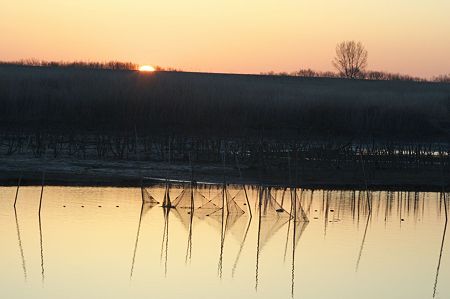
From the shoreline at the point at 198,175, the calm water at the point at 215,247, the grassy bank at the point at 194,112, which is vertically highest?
the grassy bank at the point at 194,112

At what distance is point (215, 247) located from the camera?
15398 millimetres

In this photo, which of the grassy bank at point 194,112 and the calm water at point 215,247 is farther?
the grassy bank at point 194,112

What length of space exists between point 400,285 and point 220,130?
2274 centimetres

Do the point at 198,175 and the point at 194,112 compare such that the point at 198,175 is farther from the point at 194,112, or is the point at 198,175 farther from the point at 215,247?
the point at 194,112

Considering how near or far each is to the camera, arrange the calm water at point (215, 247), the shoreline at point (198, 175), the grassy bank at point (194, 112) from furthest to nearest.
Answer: the grassy bank at point (194, 112)
the shoreline at point (198, 175)
the calm water at point (215, 247)

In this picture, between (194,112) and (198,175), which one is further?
(194,112)

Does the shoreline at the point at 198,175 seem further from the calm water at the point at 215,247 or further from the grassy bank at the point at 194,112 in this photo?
the grassy bank at the point at 194,112

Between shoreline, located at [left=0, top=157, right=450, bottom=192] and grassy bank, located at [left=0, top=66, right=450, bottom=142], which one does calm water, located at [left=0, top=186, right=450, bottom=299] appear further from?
grassy bank, located at [left=0, top=66, right=450, bottom=142]

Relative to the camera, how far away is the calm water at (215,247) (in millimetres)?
12594

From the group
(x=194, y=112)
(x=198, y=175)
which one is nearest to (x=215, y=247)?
(x=198, y=175)

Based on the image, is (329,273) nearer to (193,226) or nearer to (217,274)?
(217,274)

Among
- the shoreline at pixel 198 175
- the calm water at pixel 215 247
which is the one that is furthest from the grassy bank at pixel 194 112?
the calm water at pixel 215 247

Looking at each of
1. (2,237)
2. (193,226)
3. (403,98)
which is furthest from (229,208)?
(403,98)

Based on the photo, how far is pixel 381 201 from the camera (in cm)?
2123
